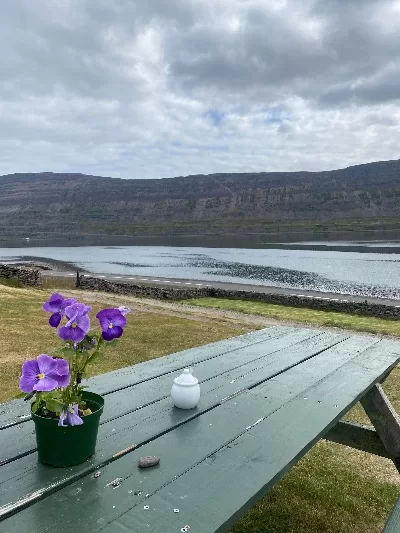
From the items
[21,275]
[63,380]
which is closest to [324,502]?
[63,380]

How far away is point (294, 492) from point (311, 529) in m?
0.51

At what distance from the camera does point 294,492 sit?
385cm

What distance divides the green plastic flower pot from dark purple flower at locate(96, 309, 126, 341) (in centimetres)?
30

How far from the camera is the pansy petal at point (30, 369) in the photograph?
5.41ft

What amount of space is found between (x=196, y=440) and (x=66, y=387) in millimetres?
689

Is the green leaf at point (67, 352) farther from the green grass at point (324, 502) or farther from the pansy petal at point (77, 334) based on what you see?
the green grass at point (324, 502)

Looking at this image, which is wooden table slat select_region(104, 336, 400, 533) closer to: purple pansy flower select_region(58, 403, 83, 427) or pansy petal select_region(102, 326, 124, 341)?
purple pansy flower select_region(58, 403, 83, 427)

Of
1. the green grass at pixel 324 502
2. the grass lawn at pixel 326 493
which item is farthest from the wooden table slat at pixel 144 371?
the green grass at pixel 324 502

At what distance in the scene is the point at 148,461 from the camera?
1.82 meters

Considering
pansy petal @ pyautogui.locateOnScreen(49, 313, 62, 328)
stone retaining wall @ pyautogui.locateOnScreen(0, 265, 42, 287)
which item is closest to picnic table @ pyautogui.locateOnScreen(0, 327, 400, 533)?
pansy petal @ pyautogui.locateOnScreen(49, 313, 62, 328)

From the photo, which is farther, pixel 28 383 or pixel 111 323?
pixel 111 323

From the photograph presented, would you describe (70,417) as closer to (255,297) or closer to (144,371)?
(144,371)

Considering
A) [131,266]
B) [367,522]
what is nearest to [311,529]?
[367,522]

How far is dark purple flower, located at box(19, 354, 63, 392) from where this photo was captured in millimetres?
1631
